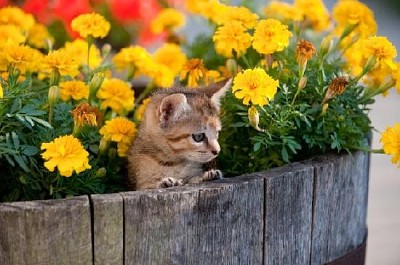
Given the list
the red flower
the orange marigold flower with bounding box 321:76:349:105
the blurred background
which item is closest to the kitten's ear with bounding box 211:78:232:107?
the orange marigold flower with bounding box 321:76:349:105

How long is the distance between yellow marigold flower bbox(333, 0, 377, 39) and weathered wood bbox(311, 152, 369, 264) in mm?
575

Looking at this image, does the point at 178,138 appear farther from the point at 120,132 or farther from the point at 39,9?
the point at 39,9

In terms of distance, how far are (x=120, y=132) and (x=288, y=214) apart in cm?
62

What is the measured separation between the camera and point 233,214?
2.29 meters

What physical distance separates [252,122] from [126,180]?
0.48 meters

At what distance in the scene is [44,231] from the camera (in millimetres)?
2084

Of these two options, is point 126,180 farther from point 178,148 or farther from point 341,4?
point 341,4

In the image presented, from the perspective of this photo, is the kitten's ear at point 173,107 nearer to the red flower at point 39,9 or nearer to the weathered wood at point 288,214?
the weathered wood at point 288,214

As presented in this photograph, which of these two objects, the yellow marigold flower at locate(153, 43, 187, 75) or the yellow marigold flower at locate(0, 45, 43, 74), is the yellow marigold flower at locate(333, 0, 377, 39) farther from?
the yellow marigold flower at locate(0, 45, 43, 74)

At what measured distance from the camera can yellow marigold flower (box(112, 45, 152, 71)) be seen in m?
3.16

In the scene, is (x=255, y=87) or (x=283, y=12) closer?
(x=255, y=87)

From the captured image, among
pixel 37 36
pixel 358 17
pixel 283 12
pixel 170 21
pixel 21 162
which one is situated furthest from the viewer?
pixel 170 21

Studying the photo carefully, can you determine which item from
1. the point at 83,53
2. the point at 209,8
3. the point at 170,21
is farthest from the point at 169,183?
the point at 170,21

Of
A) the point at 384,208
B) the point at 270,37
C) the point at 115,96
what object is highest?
the point at 270,37
